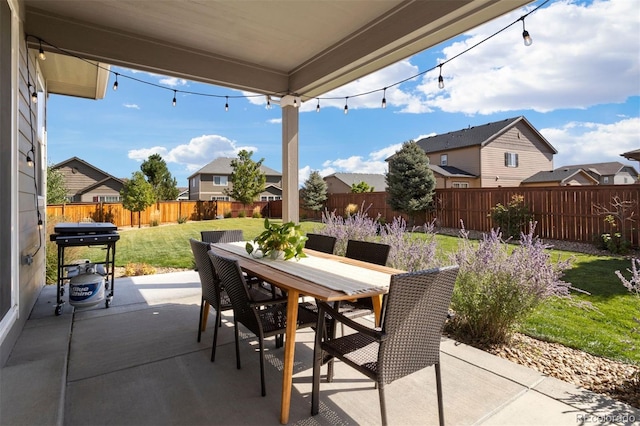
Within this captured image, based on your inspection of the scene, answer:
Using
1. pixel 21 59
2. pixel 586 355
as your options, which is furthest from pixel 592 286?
pixel 21 59

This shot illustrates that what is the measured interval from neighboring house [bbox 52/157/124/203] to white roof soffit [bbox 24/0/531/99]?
2297 centimetres

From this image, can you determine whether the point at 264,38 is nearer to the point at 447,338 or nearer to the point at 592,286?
the point at 447,338

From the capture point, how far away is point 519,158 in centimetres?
1986

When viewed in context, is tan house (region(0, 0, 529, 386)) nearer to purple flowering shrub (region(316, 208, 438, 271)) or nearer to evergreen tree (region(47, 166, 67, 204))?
purple flowering shrub (region(316, 208, 438, 271))

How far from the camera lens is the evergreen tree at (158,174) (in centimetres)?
2314

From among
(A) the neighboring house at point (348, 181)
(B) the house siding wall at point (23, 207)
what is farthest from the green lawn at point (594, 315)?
(A) the neighboring house at point (348, 181)

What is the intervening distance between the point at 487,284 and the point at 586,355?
2.74 ft

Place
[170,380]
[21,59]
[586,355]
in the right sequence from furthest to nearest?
[21,59] < [586,355] < [170,380]

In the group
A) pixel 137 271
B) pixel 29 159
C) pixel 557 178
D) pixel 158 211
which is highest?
pixel 557 178

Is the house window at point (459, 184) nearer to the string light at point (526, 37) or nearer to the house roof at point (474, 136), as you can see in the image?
the house roof at point (474, 136)

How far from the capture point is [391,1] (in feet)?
9.80

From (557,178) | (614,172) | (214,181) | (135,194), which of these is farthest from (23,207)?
(614,172)

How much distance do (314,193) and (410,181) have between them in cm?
715

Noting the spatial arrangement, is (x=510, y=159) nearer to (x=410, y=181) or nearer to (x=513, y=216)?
(x=410, y=181)
